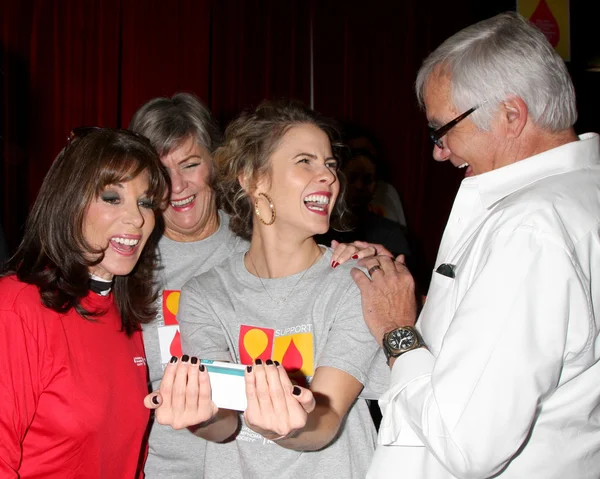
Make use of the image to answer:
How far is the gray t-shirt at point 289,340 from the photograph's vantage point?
1.65m

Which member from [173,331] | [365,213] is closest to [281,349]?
[173,331]

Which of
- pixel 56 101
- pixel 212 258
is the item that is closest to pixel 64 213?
pixel 212 258

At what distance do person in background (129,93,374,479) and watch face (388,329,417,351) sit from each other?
0.42m

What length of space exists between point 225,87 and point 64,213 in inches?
122

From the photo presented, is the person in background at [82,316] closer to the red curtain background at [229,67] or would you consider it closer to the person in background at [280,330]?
the person in background at [280,330]

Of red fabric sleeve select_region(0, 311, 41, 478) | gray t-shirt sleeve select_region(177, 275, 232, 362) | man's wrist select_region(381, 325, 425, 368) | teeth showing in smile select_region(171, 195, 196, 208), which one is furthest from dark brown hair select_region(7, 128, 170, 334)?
man's wrist select_region(381, 325, 425, 368)

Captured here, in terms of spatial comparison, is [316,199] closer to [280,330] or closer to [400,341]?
[280,330]

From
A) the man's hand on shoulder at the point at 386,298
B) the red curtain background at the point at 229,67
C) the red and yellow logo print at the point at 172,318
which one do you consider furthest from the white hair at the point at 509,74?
the red curtain background at the point at 229,67

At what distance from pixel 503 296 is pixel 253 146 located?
1100mm

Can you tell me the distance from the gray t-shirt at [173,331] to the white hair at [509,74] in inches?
41.3

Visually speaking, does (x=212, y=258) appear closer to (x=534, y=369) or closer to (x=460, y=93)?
(x=460, y=93)

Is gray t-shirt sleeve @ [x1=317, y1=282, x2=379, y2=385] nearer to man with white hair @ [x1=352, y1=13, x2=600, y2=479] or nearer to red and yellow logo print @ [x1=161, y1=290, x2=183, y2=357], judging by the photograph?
man with white hair @ [x1=352, y1=13, x2=600, y2=479]

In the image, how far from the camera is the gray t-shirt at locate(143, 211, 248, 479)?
1969mm

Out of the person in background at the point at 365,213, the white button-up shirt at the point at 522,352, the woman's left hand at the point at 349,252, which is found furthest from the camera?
the person in background at the point at 365,213
